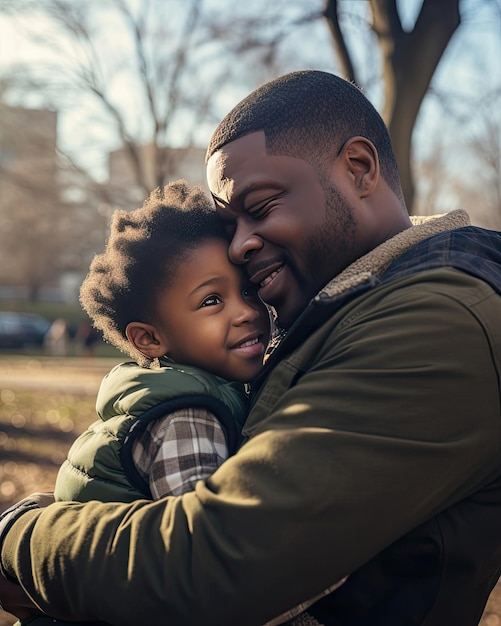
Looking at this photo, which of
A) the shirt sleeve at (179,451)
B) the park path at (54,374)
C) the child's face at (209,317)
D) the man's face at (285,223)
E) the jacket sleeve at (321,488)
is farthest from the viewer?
the park path at (54,374)

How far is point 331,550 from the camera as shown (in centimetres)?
163

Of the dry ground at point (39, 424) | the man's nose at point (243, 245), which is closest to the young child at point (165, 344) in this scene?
the man's nose at point (243, 245)

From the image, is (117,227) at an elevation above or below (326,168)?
below

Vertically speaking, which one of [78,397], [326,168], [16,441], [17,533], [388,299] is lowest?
[78,397]

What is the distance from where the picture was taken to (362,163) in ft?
7.97

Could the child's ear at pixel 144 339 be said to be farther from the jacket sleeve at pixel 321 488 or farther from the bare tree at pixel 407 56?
the bare tree at pixel 407 56

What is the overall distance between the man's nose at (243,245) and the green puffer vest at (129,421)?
378mm

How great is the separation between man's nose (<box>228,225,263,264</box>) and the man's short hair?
26 cm

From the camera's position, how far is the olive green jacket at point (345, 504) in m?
1.62

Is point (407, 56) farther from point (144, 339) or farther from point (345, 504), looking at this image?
point (345, 504)

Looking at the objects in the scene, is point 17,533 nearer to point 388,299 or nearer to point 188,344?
point 188,344

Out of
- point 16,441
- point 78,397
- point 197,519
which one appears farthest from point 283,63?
point 197,519

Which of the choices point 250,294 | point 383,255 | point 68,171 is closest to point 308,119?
point 383,255

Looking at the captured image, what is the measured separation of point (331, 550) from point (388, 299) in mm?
Result: 601
